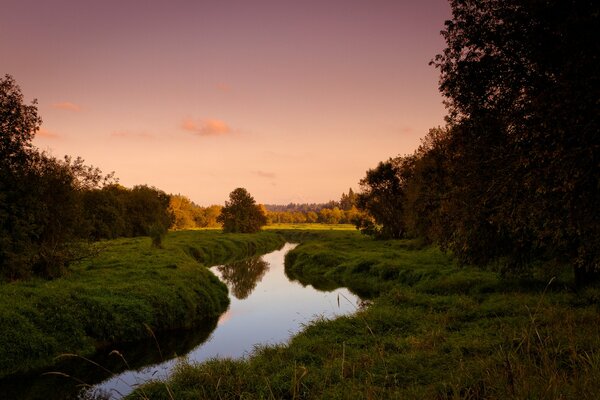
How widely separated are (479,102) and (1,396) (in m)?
18.5

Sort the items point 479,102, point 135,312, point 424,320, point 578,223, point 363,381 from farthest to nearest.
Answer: point 135,312 → point 424,320 → point 479,102 → point 578,223 → point 363,381

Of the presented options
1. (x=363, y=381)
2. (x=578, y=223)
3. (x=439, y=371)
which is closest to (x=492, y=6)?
(x=578, y=223)

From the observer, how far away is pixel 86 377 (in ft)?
48.0

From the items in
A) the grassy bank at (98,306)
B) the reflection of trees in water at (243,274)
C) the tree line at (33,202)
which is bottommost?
the reflection of trees in water at (243,274)

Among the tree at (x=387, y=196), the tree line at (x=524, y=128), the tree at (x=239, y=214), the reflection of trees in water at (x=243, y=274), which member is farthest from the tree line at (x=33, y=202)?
the tree at (x=239, y=214)

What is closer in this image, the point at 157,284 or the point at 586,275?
the point at 586,275

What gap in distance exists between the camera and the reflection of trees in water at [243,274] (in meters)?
34.3

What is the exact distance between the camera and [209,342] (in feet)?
64.3

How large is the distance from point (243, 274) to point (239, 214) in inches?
2047

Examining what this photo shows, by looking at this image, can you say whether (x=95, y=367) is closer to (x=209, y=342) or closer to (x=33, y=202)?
(x=209, y=342)

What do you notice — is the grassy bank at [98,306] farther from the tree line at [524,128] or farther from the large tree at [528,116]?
the large tree at [528,116]

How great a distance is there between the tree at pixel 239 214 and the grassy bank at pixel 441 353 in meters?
71.8

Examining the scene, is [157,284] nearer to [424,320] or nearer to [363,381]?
[424,320]

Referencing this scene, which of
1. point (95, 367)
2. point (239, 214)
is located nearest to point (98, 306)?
point (95, 367)
